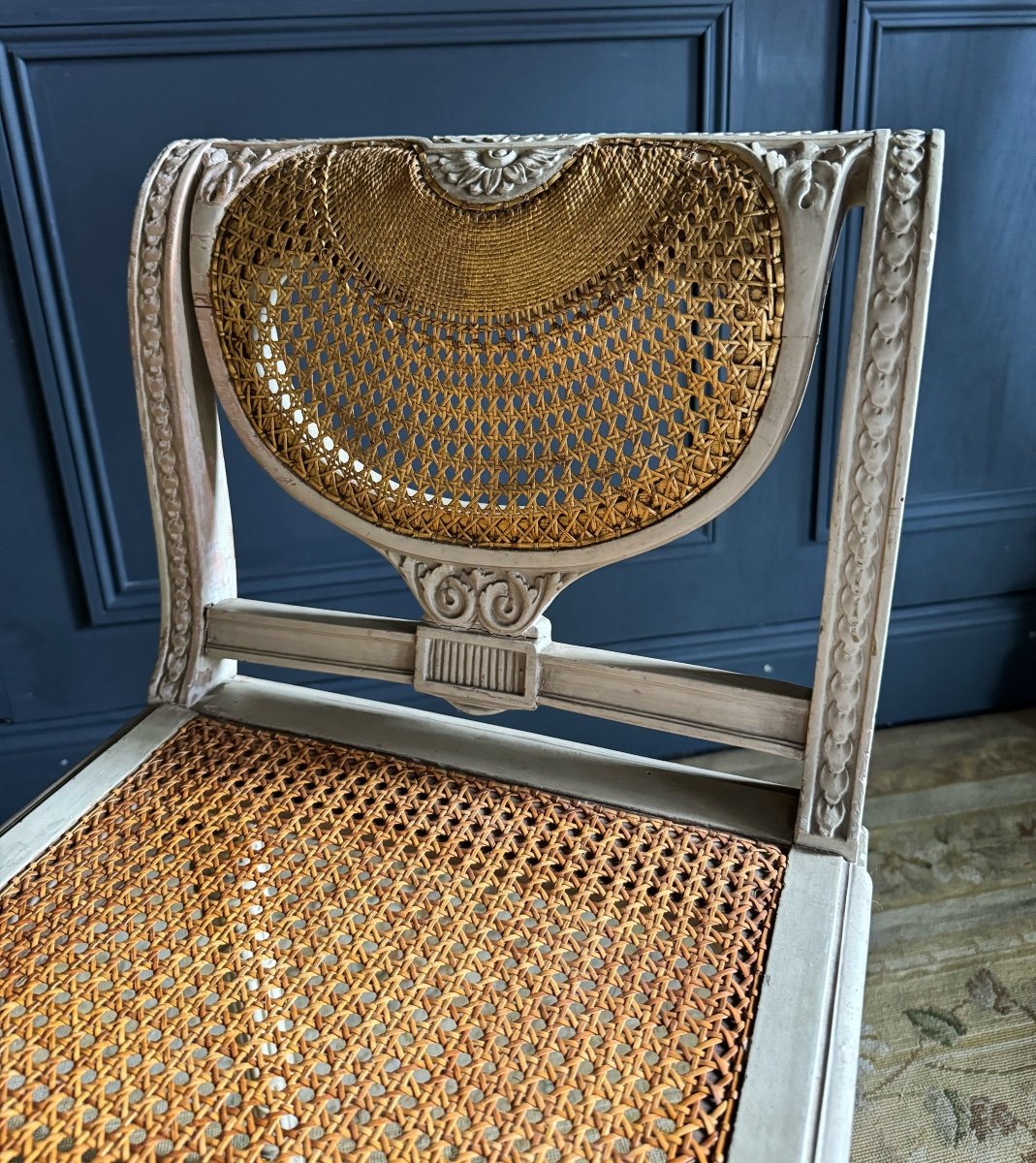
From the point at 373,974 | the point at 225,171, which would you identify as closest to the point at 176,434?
the point at 225,171

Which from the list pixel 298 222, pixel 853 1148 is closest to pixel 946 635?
pixel 853 1148

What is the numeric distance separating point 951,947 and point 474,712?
84cm

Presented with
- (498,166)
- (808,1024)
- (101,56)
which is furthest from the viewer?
(101,56)

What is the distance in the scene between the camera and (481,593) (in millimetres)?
766

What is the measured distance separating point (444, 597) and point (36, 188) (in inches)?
33.7

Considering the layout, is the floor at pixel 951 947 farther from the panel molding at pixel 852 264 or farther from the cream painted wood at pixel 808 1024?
the cream painted wood at pixel 808 1024

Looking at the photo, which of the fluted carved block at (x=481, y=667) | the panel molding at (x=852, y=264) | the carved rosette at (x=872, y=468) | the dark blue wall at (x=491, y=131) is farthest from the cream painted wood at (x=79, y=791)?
the panel molding at (x=852, y=264)

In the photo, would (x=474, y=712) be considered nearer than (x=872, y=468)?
No

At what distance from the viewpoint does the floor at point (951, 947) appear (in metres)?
1.08

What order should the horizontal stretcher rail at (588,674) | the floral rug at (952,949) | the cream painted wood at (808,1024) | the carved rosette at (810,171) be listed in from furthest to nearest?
1. the floral rug at (952,949)
2. the horizontal stretcher rail at (588,674)
3. the carved rosette at (810,171)
4. the cream painted wood at (808,1024)

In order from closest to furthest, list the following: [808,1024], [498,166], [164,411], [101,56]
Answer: [808,1024]
[498,166]
[164,411]
[101,56]

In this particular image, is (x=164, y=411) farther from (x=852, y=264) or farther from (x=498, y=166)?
(x=852, y=264)

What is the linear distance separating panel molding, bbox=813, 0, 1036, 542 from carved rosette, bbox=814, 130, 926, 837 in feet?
1.83

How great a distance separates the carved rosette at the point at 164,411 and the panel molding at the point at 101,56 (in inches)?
21.1
